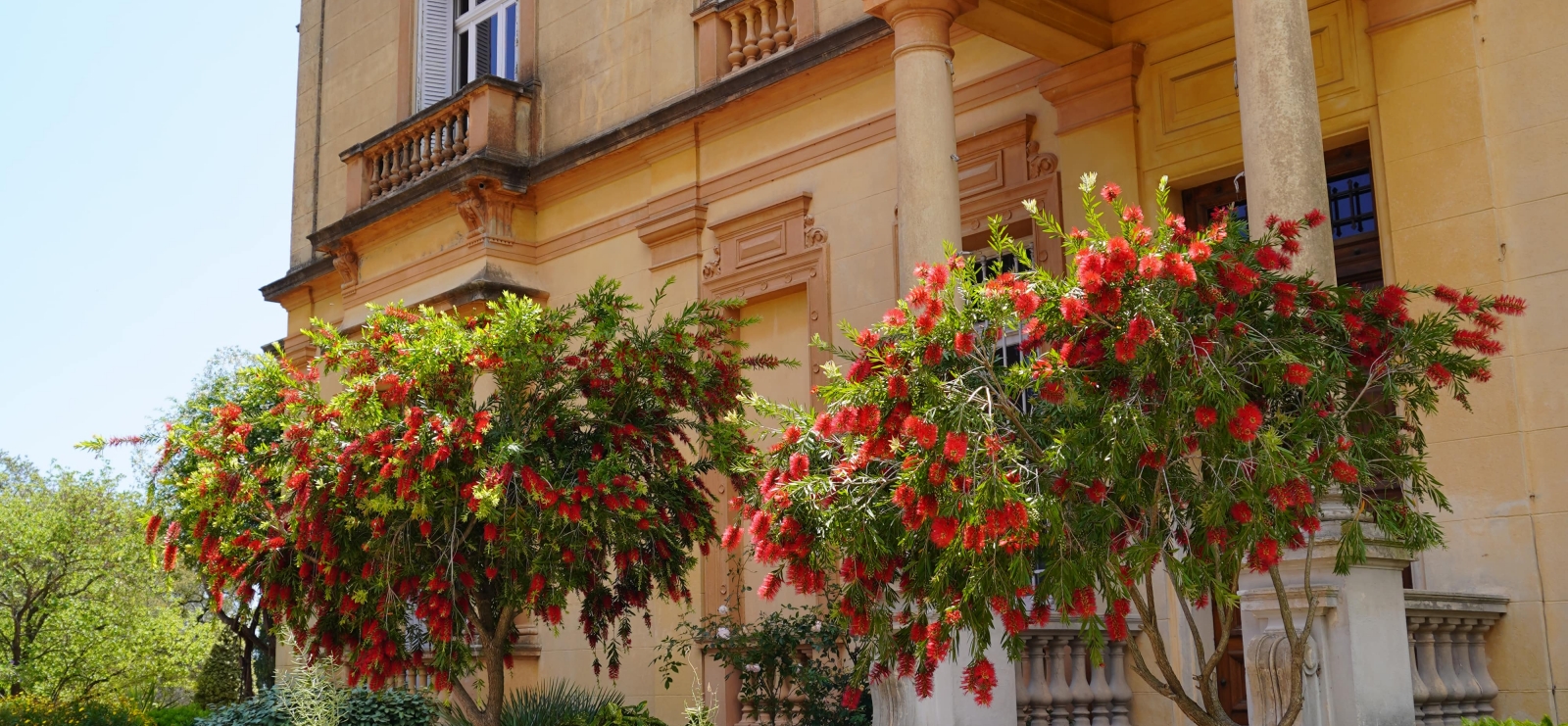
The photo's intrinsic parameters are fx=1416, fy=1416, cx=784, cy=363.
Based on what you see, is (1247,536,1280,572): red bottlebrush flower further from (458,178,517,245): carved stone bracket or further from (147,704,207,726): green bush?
(147,704,207,726): green bush

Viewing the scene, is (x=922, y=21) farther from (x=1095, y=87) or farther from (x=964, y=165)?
(x=964, y=165)

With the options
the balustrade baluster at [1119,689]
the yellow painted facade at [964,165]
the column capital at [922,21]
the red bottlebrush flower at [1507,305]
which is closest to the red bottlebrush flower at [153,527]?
the yellow painted facade at [964,165]

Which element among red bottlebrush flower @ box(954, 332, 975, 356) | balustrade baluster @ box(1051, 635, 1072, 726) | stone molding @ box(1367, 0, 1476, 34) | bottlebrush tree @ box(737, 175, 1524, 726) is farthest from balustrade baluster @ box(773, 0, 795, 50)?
red bottlebrush flower @ box(954, 332, 975, 356)

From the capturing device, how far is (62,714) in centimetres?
1550

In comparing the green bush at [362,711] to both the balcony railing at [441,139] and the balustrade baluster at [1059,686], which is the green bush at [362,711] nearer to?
the balustrade baluster at [1059,686]

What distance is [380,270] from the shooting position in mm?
16438

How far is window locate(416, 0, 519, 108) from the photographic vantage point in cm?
1645

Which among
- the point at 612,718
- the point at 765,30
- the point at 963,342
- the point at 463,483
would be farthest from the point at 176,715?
the point at 963,342

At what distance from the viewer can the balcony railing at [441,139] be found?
48.8ft

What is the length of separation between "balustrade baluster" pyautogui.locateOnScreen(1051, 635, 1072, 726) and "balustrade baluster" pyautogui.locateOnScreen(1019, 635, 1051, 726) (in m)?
0.05

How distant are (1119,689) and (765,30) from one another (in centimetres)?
683

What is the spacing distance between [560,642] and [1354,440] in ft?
32.0

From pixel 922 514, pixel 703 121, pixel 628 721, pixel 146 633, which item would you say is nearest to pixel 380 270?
pixel 703 121

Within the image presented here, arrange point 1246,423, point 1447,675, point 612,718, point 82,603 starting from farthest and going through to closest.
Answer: point 82,603
point 612,718
point 1447,675
point 1246,423
